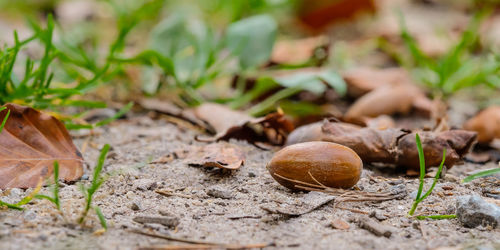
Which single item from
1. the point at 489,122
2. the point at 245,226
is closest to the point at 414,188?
the point at 245,226

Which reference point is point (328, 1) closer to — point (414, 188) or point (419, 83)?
point (419, 83)

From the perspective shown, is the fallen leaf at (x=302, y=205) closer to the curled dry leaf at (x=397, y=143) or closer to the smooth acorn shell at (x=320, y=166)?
the smooth acorn shell at (x=320, y=166)

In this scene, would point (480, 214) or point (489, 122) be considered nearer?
point (480, 214)

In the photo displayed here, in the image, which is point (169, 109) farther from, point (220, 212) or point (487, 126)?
point (487, 126)

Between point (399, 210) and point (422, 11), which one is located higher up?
point (422, 11)

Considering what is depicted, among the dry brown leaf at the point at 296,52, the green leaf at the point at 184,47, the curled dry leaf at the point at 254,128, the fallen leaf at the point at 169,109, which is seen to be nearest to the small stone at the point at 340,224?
the curled dry leaf at the point at 254,128

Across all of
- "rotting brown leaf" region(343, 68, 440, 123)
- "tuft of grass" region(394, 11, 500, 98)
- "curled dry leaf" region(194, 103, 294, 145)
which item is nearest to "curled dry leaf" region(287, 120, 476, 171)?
"curled dry leaf" region(194, 103, 294, 145)
